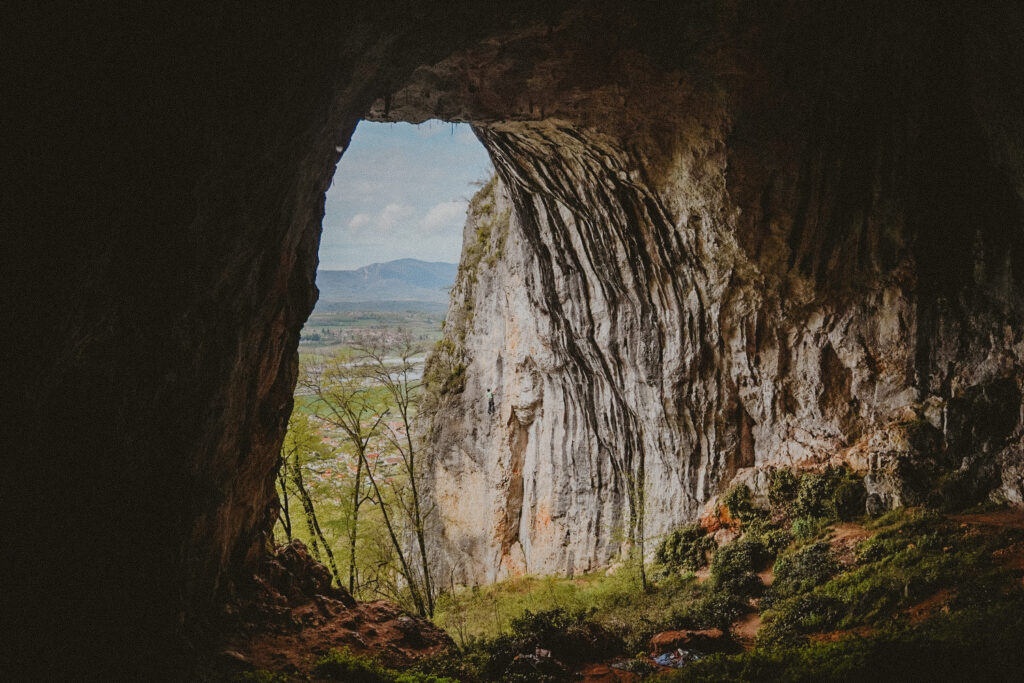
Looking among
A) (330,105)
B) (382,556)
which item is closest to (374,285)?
(382,556)

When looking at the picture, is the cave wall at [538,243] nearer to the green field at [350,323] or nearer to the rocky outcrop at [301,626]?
the rocky outcrop at [301,626]

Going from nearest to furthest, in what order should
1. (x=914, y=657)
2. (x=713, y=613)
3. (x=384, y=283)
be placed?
1. (x=914, y=657)
2. (x=713, y=613)
3. (x=384, y=283)

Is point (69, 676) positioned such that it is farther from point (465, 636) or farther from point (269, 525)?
point (465, 636)

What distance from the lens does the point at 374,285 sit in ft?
407

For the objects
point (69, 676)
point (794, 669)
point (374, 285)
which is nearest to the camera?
point (69, 676)

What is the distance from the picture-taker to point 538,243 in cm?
1659

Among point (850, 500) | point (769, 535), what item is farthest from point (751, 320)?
point (769, 535)

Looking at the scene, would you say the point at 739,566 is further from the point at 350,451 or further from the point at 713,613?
the point at 350,451

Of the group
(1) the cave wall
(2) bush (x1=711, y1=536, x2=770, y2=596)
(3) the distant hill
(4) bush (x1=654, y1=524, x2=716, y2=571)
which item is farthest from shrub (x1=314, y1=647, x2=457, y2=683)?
(3) the distant hill

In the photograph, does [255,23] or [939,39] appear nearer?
[255,23]

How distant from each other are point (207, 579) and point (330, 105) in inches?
241

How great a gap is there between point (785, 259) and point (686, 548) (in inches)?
303

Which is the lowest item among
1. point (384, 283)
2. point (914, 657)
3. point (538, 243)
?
point (914, 657)

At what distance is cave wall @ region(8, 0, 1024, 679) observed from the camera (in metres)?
4.20
